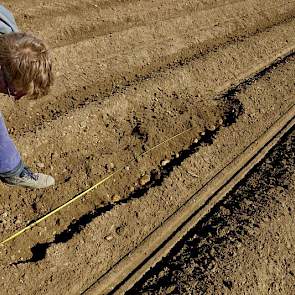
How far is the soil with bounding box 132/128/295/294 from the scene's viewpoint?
337cm

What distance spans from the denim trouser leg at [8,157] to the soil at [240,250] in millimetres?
1332

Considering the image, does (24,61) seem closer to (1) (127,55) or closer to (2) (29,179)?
(2) (29,179)

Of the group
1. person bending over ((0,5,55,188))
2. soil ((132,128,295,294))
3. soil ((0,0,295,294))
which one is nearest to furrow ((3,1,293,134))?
soil ((0,0,295,294))

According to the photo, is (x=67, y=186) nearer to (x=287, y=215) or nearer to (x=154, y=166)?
(x=154, y=166)

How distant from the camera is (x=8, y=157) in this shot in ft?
11.6

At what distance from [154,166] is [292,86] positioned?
2373 millimetres

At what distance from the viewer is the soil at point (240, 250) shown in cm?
337

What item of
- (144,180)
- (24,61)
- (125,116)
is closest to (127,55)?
(125,116)

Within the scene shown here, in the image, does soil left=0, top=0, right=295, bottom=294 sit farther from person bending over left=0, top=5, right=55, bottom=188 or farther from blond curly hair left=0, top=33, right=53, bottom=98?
blond curly hair left=0, top=33, right=53, bottom=98

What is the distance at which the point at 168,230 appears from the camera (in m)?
3.83

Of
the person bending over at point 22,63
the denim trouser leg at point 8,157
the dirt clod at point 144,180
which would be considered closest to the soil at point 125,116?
the dirt clod at point 144,180

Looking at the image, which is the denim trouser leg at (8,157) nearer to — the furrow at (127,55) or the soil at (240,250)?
the furrow at (127,55)

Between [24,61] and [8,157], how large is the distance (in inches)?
39.3

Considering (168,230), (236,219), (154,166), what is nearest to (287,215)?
(236,219)
